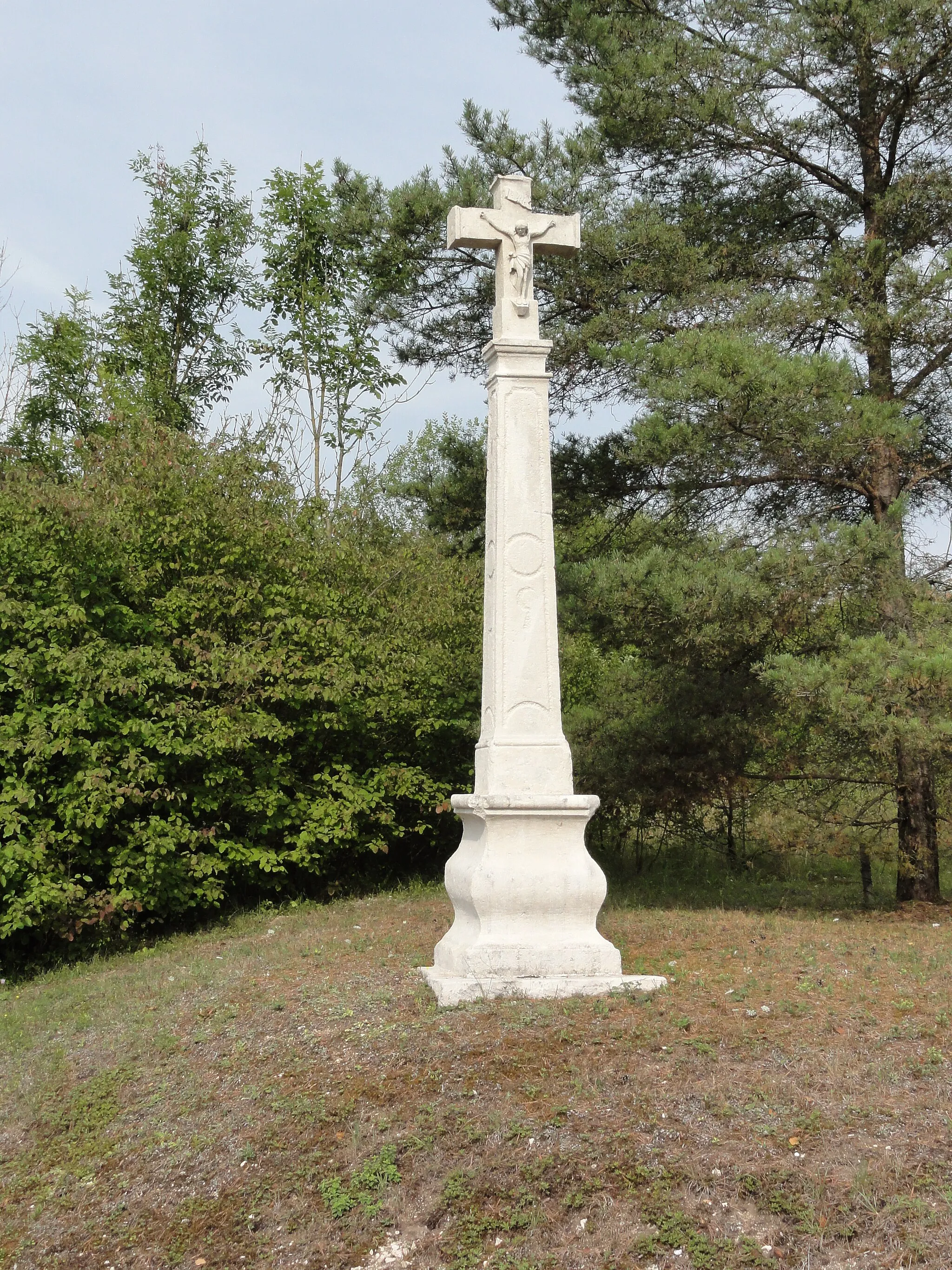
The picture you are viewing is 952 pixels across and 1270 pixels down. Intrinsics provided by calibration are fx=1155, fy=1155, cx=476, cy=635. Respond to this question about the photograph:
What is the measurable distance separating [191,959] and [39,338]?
39.0ft

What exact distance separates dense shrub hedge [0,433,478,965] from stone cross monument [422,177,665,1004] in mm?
4221

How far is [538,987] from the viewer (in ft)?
19.1

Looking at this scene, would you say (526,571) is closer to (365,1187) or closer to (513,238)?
(513,238)

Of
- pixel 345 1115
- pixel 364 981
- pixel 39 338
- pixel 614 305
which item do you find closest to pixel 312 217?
pixel 39 338

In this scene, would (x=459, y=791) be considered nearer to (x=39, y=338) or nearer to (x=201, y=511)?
(x=201, y=511)

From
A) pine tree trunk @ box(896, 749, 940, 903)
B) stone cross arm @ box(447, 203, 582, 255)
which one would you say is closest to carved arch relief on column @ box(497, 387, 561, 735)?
stone cross arm @ box(447, 203, 582, 255)

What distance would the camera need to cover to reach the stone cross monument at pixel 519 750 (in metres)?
5.95

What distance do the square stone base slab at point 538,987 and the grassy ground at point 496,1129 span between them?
142 millimetres

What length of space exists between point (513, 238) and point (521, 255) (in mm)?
119

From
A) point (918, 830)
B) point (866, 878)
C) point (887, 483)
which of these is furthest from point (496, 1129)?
point (866, 878)

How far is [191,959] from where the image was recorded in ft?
28.8

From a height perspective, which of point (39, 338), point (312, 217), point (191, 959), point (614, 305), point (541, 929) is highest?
point (312, 217)

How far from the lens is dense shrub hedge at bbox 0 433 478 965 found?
945 cm

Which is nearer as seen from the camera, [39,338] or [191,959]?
[191,959]
